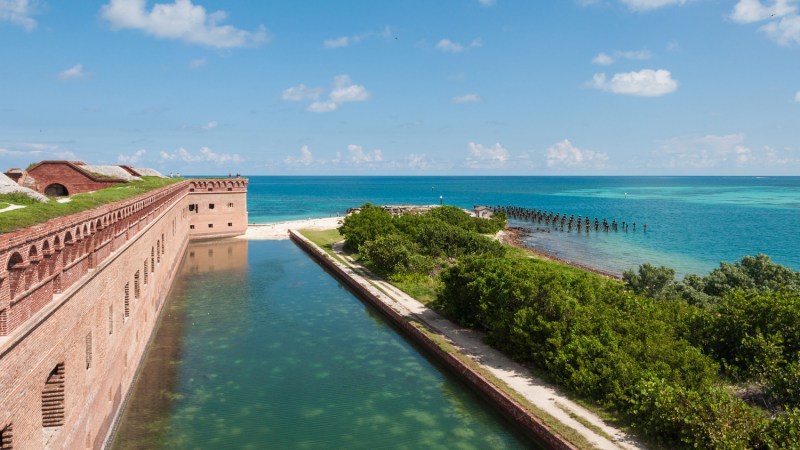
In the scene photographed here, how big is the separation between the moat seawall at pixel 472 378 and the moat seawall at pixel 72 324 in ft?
35.2

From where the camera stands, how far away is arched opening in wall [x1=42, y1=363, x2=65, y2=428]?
10.4m

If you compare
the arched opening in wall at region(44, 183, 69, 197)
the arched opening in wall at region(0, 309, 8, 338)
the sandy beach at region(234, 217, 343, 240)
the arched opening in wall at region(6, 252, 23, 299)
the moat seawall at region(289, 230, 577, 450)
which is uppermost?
the arched opening in wall at region(44, 183, 69, 197)

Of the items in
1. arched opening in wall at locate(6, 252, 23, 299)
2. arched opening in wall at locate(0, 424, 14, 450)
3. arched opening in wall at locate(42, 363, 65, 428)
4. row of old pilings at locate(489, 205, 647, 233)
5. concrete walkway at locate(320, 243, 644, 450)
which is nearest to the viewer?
arched opening in wall at locate(0, 424, 14, 450)

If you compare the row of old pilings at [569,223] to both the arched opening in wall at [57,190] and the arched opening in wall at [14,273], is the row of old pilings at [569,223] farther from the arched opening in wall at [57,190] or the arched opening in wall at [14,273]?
the arched opening in wall at [14,273]

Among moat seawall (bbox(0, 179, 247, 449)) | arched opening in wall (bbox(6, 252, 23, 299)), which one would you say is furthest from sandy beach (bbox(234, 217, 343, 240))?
arched opening in wall (bbox(6, 252, 23, 299))

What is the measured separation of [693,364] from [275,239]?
151ft

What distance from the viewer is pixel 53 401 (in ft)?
34.3

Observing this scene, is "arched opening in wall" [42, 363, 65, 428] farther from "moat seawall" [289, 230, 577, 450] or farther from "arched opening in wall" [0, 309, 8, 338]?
"moat seawall" [289, 230, 577, 450]

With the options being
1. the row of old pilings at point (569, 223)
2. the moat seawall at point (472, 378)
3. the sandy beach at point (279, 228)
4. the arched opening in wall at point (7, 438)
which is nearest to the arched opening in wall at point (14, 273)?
the arched opening in wall at point (7, 438)

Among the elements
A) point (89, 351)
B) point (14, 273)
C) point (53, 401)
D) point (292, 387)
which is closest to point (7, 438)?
point (53, 401)

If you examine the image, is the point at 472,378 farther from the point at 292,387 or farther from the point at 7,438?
the point at 7,438

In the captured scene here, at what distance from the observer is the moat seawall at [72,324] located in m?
Answer: 8.45

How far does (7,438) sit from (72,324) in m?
3.19

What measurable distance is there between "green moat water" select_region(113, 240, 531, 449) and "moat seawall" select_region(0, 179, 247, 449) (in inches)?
55.1
